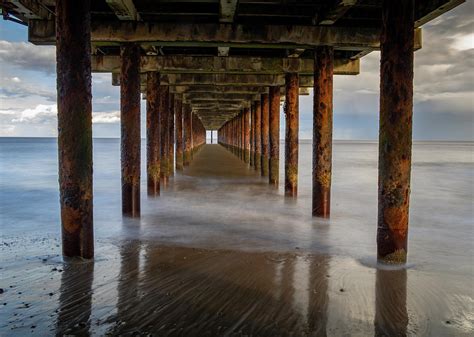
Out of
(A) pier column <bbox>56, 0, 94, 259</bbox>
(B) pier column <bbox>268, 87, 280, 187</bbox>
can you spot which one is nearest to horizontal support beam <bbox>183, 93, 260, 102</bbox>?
(B) pier column <bbox>268, 87, 280, 187</bbox>

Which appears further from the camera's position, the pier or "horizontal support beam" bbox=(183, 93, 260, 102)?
"horizontal support beam" bbox=(183, 93, 260, 102)

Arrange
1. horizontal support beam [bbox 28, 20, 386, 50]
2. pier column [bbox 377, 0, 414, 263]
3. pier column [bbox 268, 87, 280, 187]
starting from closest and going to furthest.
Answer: pier column [bbox 377, 0, 414, 263] → horizontal support beam [bbox 28, 20, 386, 50] → pier column [bbox 268, 87, 280, 187]

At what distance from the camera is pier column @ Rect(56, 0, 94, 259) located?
431 centimetres

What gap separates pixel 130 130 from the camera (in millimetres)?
7234

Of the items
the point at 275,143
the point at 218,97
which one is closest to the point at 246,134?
the point at 218,97

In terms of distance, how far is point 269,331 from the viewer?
9.34 ft

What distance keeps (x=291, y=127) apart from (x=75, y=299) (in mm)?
7499

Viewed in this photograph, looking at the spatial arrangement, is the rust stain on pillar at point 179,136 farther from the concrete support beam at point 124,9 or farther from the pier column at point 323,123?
the concrete support beam at point 124,9

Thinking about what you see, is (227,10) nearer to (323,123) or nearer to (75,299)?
(323,123)

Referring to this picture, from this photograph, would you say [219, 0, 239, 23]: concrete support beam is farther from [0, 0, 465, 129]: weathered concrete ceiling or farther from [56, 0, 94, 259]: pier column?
[56, 0, 94, 259]: pier column

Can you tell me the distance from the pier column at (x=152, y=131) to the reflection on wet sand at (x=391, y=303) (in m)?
6.66

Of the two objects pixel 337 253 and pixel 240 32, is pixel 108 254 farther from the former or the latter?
pixel 240 32

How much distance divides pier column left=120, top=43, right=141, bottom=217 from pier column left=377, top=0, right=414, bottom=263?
13.7 ft

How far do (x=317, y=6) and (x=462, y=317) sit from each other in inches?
194
